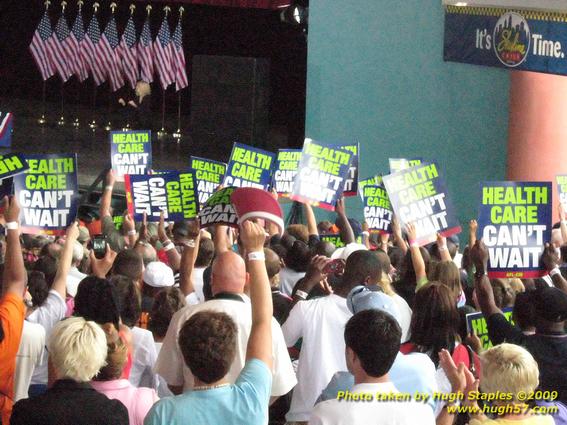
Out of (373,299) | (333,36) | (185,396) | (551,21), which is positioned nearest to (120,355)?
(185,396)

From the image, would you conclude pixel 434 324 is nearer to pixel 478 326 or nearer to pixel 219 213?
pixel 478 326

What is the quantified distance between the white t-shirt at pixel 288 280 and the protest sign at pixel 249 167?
3.77 meters

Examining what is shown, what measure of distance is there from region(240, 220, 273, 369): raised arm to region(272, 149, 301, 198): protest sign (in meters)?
8.46

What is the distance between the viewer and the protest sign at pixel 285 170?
12711 mm

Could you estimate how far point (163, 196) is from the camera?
1047 centimetres

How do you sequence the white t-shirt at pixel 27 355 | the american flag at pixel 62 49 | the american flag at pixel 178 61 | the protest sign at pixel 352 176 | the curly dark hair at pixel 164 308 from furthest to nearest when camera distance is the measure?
the american flag at pixel 62 49
the american flag at pixel 178 61
the protest sign at pixel 352 176
the curly dark hair at pixel 164 308
the white t-shirt at pixel 27 355

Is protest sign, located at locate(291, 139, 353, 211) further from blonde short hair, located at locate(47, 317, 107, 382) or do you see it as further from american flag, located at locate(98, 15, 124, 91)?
american flag, located at locate(98, 15, 124, 91)

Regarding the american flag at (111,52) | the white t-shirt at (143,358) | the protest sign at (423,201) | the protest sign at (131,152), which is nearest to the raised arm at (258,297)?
the white t-shirt at (143,358)

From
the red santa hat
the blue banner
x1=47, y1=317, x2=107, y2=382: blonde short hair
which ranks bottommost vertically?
x1=47, y1=317, x2=107, y2=382: blonde short hair

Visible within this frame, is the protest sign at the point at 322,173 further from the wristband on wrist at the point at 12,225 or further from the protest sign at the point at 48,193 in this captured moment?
the wristband on wrist at the point at 12,225

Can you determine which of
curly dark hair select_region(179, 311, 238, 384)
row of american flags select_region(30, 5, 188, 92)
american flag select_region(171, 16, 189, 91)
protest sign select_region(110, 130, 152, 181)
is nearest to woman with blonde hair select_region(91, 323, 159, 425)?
Answer: curly dark hair select_region(179, 311, 238, 384)

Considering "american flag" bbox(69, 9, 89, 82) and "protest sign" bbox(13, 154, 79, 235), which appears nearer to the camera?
"protest sign" bbox(13, 154, 79, 235)

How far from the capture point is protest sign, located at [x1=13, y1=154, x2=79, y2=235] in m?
8.90

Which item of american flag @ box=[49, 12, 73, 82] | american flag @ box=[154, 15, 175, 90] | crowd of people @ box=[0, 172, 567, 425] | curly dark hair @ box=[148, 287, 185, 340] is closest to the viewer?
crowd of people @ box=[0, 172, 567, 425]
